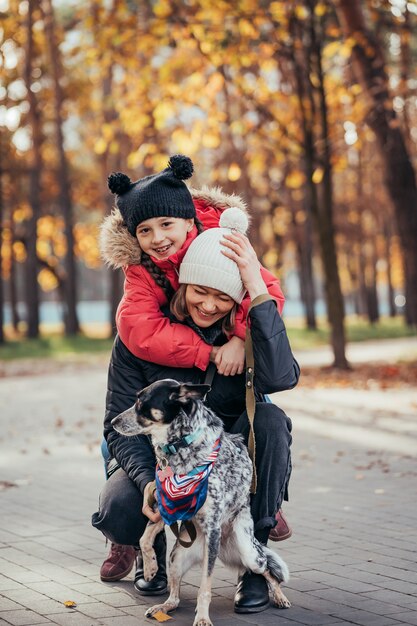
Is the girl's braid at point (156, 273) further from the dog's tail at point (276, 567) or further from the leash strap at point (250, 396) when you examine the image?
the dog's tail at point (276, 567)

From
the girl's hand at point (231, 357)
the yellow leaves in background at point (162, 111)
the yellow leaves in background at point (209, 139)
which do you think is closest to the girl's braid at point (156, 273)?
the girl's hand at point (231, 357)

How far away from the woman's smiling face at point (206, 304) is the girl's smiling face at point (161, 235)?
0.26 m

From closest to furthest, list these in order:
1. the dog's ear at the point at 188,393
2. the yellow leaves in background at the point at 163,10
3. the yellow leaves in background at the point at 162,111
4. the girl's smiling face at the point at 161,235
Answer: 1. the dog's ear at the point at 188,393
2. the girl's smiling face at the point at 161,235
3. the yellow leaves in background at the point at 163,10
4. the yellow leaves in background at the point at 162,111

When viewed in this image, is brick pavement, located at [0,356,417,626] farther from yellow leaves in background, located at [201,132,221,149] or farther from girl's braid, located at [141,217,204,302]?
yellow leaves in background, located at [201,132,221,149]

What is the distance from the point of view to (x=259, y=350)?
14.8 feet

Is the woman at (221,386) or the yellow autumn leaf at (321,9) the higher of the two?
the yellow autumn leaf at (321,9)

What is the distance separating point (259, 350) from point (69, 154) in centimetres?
3724

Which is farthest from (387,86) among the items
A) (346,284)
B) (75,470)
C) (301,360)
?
(346,284)

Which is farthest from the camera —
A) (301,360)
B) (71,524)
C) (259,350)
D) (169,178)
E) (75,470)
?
→ (301,360)

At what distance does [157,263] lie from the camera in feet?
16.2

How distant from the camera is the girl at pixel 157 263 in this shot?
4.73 m

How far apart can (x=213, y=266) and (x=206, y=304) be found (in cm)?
18

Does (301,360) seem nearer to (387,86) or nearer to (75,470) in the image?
(387,86)

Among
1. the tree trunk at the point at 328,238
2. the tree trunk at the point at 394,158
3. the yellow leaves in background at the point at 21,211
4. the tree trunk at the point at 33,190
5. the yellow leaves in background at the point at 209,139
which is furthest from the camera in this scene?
the yellow leaves in background at the point at 21,211
